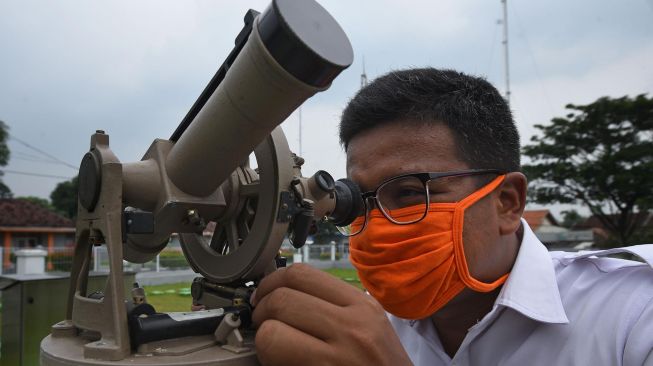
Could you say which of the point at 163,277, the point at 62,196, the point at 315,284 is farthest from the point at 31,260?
the point at 62,196

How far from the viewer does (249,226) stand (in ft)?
5.16

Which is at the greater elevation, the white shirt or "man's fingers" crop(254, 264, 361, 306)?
"man's fingers" crop(254, 264, 361, 306)

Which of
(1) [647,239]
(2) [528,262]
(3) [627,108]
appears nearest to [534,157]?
(3) [627,108]

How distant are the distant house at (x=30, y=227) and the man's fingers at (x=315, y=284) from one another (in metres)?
30.7

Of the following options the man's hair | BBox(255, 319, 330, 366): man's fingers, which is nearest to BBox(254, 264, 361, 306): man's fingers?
BBox(255, 319, 330, 366): man's fingers

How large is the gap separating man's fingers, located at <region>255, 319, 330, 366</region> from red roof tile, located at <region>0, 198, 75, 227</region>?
108 ft

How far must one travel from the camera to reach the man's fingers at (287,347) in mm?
1109

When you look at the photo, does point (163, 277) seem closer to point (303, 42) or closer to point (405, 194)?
point (405, 194)

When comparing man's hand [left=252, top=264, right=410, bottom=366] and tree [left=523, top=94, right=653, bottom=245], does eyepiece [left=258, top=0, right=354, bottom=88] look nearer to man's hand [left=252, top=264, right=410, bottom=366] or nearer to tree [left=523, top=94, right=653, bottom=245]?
man's hand [left=252, top=264, right=410, bottom=366]

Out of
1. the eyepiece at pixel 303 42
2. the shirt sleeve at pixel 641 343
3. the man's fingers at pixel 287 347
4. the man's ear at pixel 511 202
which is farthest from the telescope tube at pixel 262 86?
the shirt sleeve at pixel 641 343

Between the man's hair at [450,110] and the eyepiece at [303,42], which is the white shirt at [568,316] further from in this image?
the eyepiece at [303,42]

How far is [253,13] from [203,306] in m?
0.90

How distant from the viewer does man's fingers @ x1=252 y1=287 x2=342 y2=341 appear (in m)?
1.15

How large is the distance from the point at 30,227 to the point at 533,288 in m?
32.8
